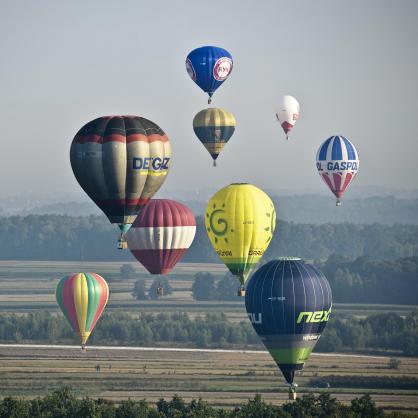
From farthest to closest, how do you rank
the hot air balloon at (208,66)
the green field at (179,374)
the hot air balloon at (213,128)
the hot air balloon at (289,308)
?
the green field at (179,374), the hot air balloon at (213,128), the hot air balloon at (208,66), the hot air balloon at (289,308)

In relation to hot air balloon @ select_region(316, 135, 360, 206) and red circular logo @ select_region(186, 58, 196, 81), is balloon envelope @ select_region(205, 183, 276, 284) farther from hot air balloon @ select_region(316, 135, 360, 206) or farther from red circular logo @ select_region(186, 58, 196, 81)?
hot air balloon @ select_region(316, 135, 360, 206)

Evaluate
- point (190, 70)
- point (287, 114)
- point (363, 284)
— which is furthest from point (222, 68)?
point (363, 284)

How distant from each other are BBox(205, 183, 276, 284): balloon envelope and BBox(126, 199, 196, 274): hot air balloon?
189 inches

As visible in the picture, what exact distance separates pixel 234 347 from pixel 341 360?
45.9 feet

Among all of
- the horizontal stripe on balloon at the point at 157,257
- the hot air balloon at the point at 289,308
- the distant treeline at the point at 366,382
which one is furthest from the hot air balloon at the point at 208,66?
the distant treeline at the point at 366,382

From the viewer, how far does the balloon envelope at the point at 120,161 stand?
260 feet

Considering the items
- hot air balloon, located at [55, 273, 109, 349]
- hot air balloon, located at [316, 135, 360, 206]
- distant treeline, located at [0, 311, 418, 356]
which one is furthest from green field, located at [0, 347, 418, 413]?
hot air balloon, located at [316, 135, 360, 206]

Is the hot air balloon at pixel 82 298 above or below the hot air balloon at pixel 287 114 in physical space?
below

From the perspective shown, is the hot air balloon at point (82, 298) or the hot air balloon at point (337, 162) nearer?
the hot air balloon at point (82, 298)

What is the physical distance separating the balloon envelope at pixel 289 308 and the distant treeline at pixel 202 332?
54.0 meters

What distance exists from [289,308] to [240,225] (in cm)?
855

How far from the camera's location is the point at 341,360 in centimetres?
12488

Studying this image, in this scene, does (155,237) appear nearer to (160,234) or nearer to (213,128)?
(160,234)

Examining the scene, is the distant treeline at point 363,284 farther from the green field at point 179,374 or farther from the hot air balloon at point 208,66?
the hot air balloon at point 208,66
